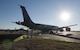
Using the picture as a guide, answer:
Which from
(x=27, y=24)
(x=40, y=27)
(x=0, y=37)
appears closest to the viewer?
(x=0, y=37)

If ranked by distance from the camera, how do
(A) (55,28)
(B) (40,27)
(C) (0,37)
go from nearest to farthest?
(C) (0,37)
(B) (40,27)
(A) (55,28)

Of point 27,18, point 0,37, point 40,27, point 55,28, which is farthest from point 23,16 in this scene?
point 0,37

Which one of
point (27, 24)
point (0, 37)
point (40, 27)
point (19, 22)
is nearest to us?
point (0, 37)

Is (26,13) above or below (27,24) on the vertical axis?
above

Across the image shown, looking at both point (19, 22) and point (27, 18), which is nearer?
point (19, 22)

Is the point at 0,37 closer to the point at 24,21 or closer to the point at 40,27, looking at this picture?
the point at 24,21

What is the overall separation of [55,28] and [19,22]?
3306cm

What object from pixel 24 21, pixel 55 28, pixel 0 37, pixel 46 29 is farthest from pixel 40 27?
pixel 0 37

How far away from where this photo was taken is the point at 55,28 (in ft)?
287

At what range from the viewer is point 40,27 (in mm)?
80375

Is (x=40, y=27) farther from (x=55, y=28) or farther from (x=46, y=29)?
(x=55, y=28)

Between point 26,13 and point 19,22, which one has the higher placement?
point 26,13

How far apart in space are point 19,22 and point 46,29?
2490 cm

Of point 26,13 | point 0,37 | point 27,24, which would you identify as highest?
point 26,13
